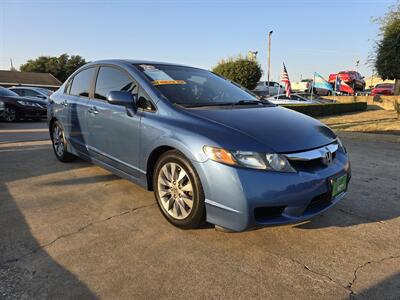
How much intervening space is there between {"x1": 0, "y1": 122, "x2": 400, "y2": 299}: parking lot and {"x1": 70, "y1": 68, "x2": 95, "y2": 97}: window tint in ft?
4.37

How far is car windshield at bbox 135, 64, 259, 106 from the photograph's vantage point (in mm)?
3479

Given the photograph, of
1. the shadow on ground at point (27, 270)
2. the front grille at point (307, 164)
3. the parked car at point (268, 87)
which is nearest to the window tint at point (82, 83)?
the shadow on ground at point (27, 270)

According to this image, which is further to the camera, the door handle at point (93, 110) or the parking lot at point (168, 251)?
the door handle at point (93, 110)

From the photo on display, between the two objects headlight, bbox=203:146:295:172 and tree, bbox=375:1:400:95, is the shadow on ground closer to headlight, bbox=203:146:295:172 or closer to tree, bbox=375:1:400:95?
headlight, bbox=203:146:295:172

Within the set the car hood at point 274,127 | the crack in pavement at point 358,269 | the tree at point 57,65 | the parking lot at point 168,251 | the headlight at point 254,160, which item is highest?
the tree at point 57,65

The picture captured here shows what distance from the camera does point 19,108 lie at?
1213cm

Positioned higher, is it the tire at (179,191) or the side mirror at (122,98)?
the side mirror at (122,98)

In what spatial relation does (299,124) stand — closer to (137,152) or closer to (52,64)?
(137,152)

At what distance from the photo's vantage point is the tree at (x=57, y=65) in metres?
64.6

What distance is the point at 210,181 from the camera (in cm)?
267

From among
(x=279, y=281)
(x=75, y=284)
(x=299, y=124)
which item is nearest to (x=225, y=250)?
(x=279, y=281)

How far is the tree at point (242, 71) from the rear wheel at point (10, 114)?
49.1 ft

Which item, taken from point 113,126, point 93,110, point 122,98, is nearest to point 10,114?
point 93,110

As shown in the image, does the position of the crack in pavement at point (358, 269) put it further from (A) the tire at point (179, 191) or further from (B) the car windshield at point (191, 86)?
(B) the car windshield at point (191, 86)
